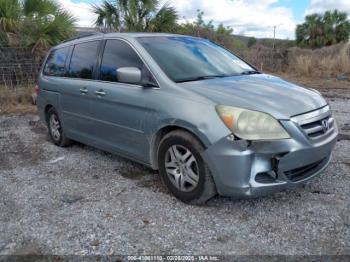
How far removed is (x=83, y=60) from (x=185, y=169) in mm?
2298

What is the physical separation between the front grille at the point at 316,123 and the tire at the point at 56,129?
364cm

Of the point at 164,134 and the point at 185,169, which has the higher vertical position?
the point at 164,134

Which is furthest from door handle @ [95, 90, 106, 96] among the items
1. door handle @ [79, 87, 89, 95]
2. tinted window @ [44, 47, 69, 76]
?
tinted window @ [44, 47, 69, 76]

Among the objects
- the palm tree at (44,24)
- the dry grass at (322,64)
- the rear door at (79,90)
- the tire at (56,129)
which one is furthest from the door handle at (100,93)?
the dry grass at (322,64)

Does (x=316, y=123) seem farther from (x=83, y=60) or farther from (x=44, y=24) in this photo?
(x=44, y=24)

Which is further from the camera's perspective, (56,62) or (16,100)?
(16,100)

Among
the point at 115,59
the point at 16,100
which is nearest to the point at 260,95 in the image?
the point at 115,59

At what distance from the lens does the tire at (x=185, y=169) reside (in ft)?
10.8

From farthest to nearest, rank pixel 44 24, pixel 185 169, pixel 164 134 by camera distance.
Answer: pixel 44 24 → pixel 164 134 → pixel 185 169

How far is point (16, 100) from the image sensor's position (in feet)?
31.1

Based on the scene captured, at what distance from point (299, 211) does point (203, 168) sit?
982 mm

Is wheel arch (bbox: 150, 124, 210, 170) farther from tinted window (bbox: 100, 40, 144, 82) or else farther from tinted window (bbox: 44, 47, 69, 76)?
tinted window (bbox: 44, 47, 69, 76)

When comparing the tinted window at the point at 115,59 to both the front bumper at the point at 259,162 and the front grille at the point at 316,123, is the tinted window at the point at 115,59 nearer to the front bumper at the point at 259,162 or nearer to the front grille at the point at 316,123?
the front bumper at the point at 259,162

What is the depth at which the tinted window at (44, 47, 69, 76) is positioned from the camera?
17.4 ft
